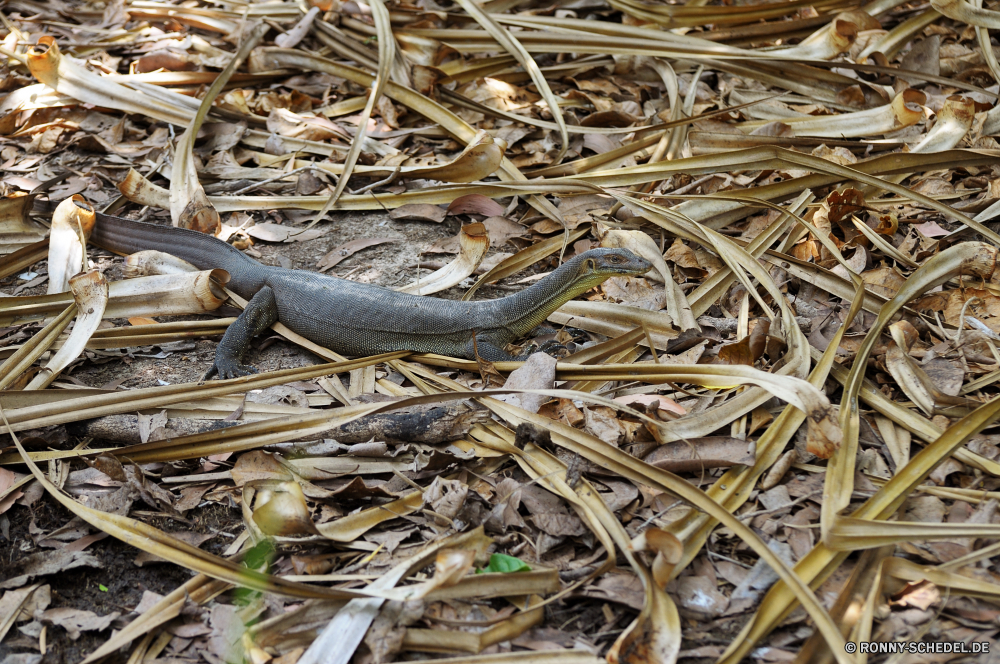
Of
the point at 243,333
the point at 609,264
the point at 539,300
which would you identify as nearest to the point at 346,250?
the point at 243,333

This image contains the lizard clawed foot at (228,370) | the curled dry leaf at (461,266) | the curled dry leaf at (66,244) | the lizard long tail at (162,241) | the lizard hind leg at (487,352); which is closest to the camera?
the lizard clawed foot at (228,370)

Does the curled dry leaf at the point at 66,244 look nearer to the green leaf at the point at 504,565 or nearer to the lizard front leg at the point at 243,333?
the lizard front leg at the point at 243,333

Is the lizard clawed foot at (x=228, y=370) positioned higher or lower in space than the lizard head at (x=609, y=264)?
lower

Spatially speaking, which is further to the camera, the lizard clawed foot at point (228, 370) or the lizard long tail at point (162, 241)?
the lizard long tail at point (162, 241)

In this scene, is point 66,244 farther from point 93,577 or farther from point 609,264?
point 609,264

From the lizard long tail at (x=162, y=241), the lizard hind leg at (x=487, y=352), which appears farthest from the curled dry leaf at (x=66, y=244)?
the lizard hind leg at (x=487, y=352)

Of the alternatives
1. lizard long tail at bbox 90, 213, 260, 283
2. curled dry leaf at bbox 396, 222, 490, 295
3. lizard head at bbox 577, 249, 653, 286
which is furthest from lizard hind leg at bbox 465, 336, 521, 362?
lizard long tail at bbox 90, 213, 260, 283

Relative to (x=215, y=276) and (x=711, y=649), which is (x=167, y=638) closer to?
(x=711, y=649)

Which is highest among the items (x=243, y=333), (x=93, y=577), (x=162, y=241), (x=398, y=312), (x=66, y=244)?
(x=66, y=244)
